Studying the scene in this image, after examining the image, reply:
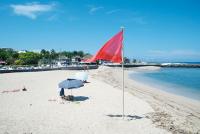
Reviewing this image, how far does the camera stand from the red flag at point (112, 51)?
12164mm

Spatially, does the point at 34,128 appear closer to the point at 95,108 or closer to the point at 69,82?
the point at 95,108

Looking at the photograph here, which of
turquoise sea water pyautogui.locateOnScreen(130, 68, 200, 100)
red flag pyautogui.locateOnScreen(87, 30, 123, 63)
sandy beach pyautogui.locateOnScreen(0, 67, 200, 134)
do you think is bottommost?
turquoise sea water pyautogui.locateOnScreen(130, 68, 200, 100)

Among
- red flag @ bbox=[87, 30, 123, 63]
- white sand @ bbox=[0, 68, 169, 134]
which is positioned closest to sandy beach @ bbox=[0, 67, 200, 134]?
white sand @ bbox=[0, 68, 169, 134]

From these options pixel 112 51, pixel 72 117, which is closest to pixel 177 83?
pixel 72 117

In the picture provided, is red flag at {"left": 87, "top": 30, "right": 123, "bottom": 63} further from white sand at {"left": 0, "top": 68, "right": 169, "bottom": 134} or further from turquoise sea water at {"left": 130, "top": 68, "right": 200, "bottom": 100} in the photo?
turquoise sea water at {"left": 130, "top": 68, "right": 200, "bottom": 100}

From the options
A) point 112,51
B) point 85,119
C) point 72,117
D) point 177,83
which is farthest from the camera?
point 177,83

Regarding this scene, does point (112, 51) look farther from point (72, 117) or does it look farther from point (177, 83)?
point (177, 83)

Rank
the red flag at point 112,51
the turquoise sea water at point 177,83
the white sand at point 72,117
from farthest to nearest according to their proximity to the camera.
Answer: the turquoise sea water at point 177,83
the red flag at point 112,51
the white sand at point 72,117

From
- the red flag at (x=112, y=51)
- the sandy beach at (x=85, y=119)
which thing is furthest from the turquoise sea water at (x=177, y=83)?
the red flag at (x=112, y=51)

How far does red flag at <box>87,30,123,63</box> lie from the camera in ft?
39.9

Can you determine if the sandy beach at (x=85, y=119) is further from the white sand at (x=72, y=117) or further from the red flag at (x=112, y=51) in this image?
the red flag at (x=112, y=51)

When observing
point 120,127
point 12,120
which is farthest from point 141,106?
point 12,120

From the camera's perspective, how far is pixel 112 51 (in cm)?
1229

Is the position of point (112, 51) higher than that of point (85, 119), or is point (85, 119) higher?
point (112, 51)
